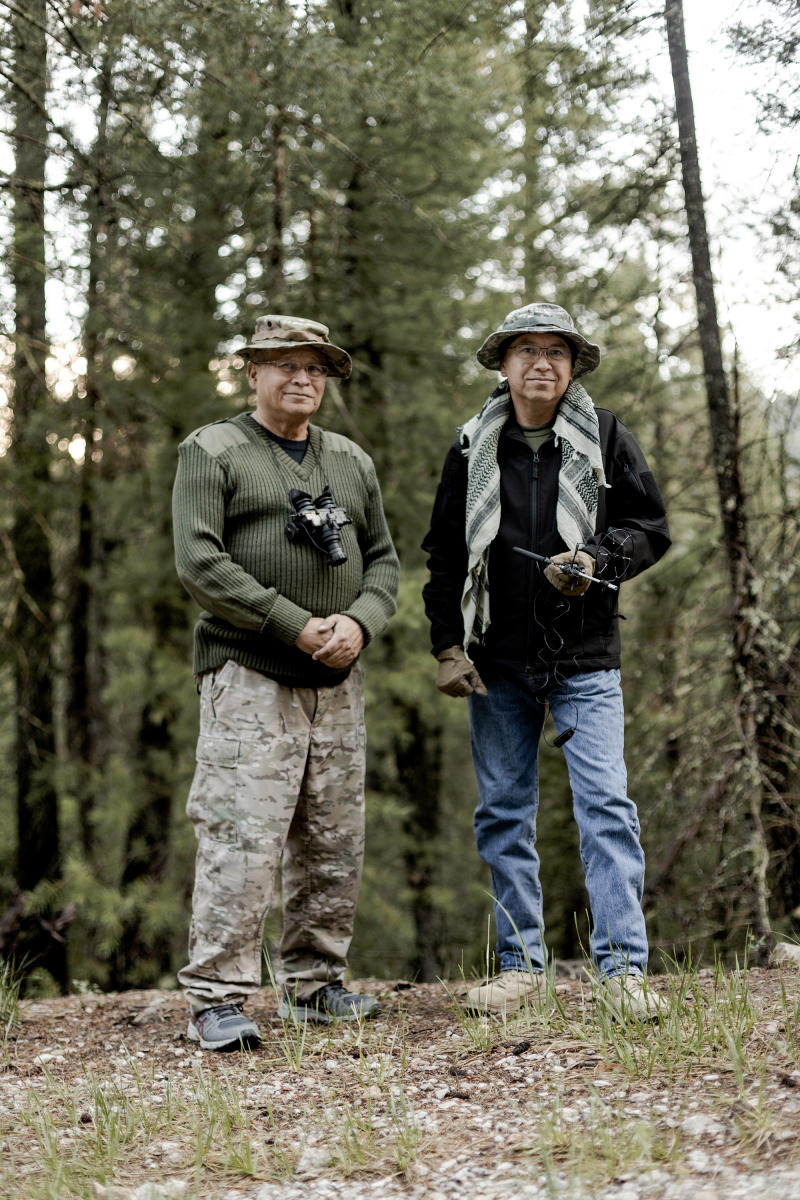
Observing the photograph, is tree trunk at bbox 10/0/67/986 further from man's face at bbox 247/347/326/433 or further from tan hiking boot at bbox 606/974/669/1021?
tan hiking boot at bbox 606/974/669/1021

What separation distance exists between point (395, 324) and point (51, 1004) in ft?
20.2

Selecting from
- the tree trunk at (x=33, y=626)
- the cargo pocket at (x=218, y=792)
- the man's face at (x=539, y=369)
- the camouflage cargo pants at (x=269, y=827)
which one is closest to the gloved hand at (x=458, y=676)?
the camouflage cargo pants at (x=269, y=827)

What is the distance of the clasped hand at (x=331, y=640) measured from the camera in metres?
4.00

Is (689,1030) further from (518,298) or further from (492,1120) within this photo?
(518,298)

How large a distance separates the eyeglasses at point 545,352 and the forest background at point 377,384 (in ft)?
5.60

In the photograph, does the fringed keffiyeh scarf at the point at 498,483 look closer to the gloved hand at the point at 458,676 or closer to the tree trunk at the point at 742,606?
the gloved hand at the point at 458,676

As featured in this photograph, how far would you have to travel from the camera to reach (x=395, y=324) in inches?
366

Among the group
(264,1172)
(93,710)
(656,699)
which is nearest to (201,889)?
(264,1172)

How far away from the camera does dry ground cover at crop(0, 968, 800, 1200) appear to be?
2492 millimetres

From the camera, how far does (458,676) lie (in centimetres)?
396

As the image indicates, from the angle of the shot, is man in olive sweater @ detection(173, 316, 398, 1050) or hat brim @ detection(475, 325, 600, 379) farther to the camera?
man in olive sweater @ detection(173, 316, 398, 1050)

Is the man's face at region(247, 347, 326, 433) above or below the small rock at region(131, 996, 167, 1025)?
above

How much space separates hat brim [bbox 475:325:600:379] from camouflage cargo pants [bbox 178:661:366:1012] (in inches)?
54.8

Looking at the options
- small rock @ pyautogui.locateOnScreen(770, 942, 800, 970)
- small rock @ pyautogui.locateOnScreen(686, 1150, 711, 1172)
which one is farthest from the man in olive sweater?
small rock @ pyautogui.locateOnScreen(686, 1150, 711, 1172)
